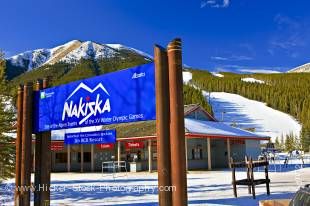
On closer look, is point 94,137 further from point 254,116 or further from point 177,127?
point 254,116

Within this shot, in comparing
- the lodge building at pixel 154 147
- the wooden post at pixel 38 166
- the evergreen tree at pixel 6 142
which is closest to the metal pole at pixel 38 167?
the wooden post at pixel 38 166

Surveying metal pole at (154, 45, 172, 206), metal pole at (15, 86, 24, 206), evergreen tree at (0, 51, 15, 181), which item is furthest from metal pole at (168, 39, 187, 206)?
evergreen tree at (0, 51, 15, 181)

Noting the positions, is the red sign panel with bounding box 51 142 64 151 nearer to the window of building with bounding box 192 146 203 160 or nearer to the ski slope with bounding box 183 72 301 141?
the window of building with bounding box 192 146 203 160

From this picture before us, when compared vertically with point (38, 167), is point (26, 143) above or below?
above

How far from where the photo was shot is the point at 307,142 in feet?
292

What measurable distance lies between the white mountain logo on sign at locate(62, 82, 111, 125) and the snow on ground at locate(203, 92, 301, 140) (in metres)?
110

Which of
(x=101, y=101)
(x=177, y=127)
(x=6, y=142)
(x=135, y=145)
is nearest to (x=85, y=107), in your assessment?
(x=101, y=101)

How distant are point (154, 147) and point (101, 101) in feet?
80.5

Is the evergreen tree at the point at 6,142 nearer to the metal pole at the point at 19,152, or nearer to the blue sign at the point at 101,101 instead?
the metal pole at the point at 19,152

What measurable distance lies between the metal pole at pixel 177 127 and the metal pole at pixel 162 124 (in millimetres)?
108

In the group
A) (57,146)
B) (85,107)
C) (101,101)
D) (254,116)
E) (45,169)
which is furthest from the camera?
(254,116)

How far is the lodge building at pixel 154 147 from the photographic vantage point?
3166cm

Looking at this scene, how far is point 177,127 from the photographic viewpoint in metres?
6.50

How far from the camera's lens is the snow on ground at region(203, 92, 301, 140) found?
406 feet
